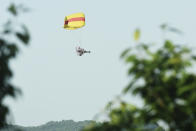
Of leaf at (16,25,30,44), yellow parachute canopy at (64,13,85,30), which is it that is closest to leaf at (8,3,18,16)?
leaf at (16,25,30,44)

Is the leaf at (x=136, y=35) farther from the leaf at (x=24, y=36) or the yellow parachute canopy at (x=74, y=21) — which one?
the yellow parachute canopy at (x=74, y=21)

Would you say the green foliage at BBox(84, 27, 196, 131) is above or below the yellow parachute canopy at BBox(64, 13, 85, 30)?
above

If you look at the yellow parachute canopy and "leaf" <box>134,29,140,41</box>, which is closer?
"leaf" <box>134,29,140,41</box>

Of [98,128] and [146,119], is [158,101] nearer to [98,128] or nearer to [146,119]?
[146,119]

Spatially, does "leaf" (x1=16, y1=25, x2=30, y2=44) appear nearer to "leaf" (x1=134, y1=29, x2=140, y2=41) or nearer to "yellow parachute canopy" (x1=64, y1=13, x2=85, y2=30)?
"leaf" (x1=134, y1=29, x2=140, y2=41)

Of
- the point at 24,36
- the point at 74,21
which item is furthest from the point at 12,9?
the point at 74,21

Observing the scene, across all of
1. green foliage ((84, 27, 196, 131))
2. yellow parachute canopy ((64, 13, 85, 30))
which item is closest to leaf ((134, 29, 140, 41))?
green foliage ((84, 27, 196, 131))

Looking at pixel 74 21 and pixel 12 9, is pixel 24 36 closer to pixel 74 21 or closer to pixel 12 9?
pixel 12 9

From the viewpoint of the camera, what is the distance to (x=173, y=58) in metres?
8.33

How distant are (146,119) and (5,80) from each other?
282cm

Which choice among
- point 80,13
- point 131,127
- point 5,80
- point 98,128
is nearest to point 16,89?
point 5,80

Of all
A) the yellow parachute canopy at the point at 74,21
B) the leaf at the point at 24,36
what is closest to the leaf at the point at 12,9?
the leaf at the point at 24,36

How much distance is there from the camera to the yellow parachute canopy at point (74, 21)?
285 ft

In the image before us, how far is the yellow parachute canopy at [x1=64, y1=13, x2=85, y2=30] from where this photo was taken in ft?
285
